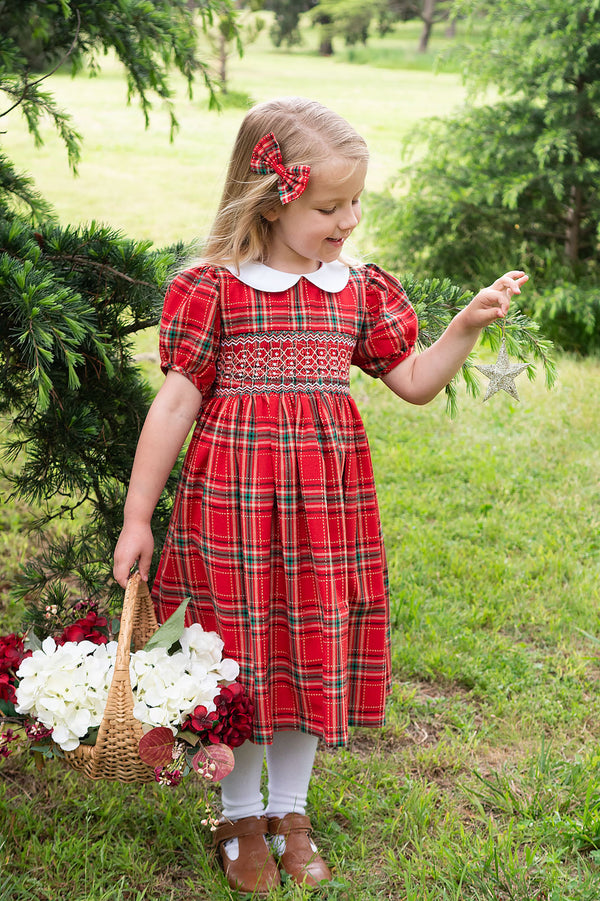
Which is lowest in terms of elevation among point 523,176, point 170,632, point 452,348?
point 523,176

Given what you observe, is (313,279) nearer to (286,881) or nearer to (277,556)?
(277,556)

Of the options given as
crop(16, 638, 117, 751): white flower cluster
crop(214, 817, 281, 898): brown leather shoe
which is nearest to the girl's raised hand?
crop(16, 638, 117, 751): white flower cluster

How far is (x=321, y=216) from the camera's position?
5.43ft

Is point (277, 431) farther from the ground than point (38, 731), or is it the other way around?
point (277, 431)

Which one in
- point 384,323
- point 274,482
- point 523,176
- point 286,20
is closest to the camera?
point 274,482

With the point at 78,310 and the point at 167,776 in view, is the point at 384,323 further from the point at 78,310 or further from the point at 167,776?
the point at 167,776

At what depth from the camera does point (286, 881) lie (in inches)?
72.0

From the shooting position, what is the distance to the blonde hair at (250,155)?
64.6 inches

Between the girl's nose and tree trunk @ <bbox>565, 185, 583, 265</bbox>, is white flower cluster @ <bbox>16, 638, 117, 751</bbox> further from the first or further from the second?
tree trunk @ <bbox>565, 185, 583, 265</bbox>

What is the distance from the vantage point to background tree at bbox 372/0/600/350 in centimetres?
508

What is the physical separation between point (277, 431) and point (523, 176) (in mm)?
4053

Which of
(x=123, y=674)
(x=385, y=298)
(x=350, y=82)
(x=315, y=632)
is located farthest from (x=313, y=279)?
(x=350, y=82)

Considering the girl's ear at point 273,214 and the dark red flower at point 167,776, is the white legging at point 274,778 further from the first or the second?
the girl's ear at point 273,214

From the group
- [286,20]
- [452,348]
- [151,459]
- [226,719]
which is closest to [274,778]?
[226,719]
